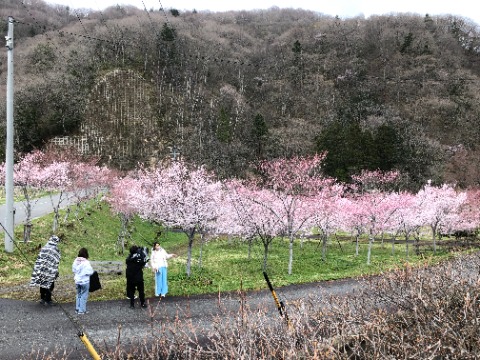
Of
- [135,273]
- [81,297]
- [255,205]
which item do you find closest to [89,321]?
[81,297]

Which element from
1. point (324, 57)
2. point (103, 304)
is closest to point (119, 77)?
point (324, 57)

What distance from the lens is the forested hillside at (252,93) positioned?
54.1 metres

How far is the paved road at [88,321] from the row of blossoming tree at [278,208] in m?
4.42

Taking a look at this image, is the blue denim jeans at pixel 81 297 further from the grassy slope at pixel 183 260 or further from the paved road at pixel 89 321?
the grassy slope at pixel 183 260

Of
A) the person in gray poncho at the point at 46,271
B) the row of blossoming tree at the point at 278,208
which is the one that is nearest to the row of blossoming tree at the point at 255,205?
the row of blossoming tree at the point at 278,208

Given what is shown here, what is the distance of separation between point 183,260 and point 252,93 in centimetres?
6817

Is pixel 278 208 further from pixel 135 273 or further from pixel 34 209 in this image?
pixel 34 209

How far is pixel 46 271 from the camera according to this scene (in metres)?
9.54

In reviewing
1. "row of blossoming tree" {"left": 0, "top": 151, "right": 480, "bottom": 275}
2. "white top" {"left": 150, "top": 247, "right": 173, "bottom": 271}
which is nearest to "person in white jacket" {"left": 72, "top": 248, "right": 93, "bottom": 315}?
"white top" {"left": 150, "top": 247, "right": 173, "bottom": 271}

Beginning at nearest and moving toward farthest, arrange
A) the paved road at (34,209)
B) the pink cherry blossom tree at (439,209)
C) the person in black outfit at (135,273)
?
the person in black outfit at (135,273) < the paved road at (34,209) < the pink cherry blossom tree at (439,209)

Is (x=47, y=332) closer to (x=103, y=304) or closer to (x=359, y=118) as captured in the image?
(x=103, y=304)

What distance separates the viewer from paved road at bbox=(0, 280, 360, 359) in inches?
285

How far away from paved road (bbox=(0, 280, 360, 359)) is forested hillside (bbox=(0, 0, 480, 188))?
1427 inches

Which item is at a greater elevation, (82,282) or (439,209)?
(82,282)
